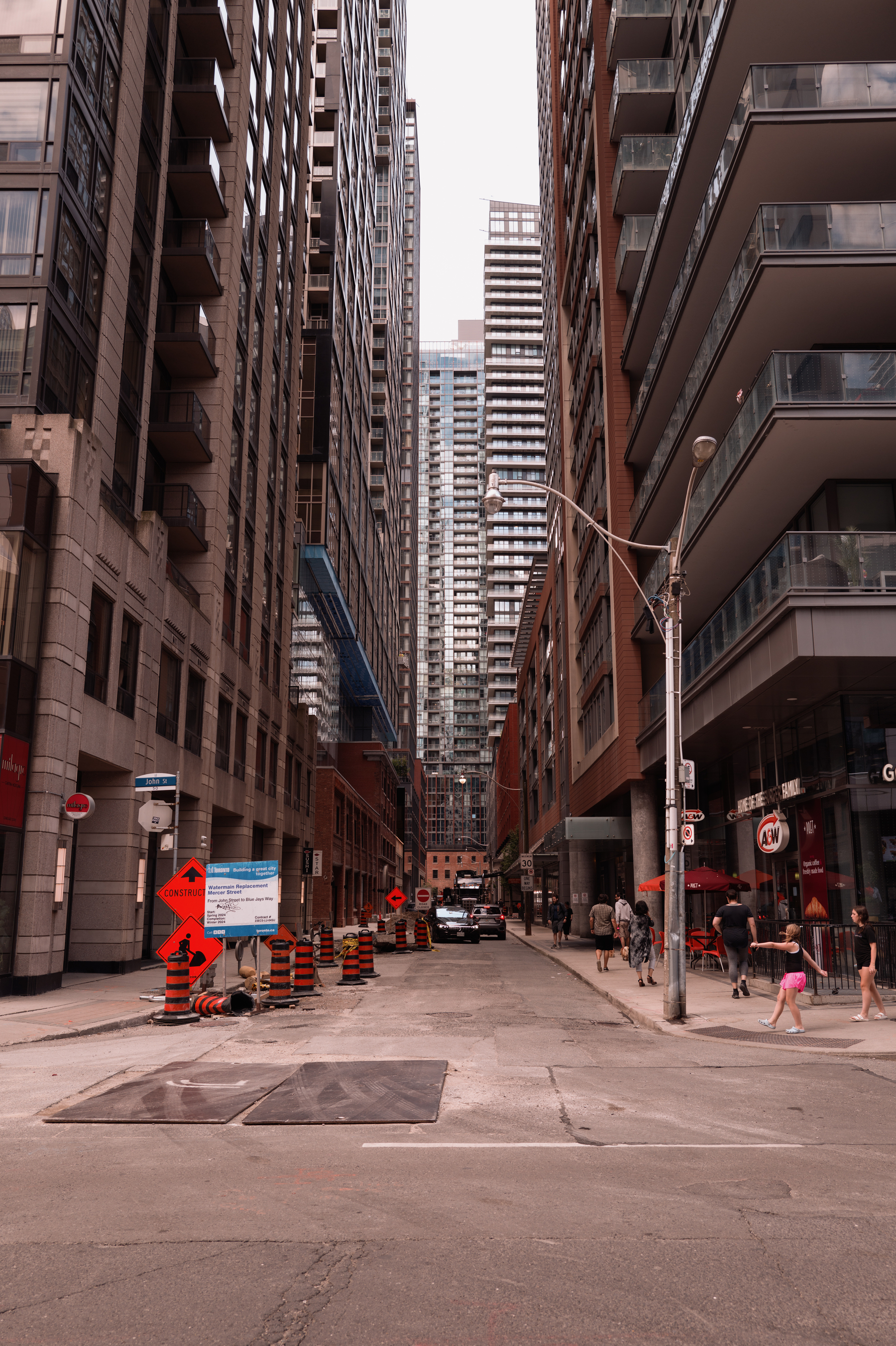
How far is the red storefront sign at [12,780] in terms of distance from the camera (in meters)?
17.8

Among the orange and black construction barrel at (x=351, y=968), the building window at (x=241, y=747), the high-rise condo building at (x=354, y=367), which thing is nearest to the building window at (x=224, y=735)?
the building window at (x=241, y=747)

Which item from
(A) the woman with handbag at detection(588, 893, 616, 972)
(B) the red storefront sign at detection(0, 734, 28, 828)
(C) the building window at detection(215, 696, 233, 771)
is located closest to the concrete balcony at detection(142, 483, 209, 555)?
(C) the building window at detection(215, 696, 233, 771)

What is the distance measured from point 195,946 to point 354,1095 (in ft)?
26.6

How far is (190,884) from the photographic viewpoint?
1695cm

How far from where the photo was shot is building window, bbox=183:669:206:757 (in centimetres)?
3011

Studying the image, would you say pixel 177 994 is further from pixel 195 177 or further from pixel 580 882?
pixel 580 882

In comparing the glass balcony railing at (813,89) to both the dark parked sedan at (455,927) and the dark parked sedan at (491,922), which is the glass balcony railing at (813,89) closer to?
the dark parked sedan at (455,927)

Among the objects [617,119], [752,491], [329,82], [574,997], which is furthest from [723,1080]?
[329,82]

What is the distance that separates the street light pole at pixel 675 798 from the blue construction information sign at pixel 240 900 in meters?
6.51

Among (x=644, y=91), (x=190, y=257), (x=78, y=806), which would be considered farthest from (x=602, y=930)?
(x=644, y=91)

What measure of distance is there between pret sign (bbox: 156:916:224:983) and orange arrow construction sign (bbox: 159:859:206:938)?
0.14 meters

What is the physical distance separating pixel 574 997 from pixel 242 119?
3168 centimetres

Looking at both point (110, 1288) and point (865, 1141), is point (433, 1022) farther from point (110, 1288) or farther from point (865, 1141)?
point (110, 1288)

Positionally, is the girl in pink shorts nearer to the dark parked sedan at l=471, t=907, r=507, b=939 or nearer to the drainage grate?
the drainage grate
